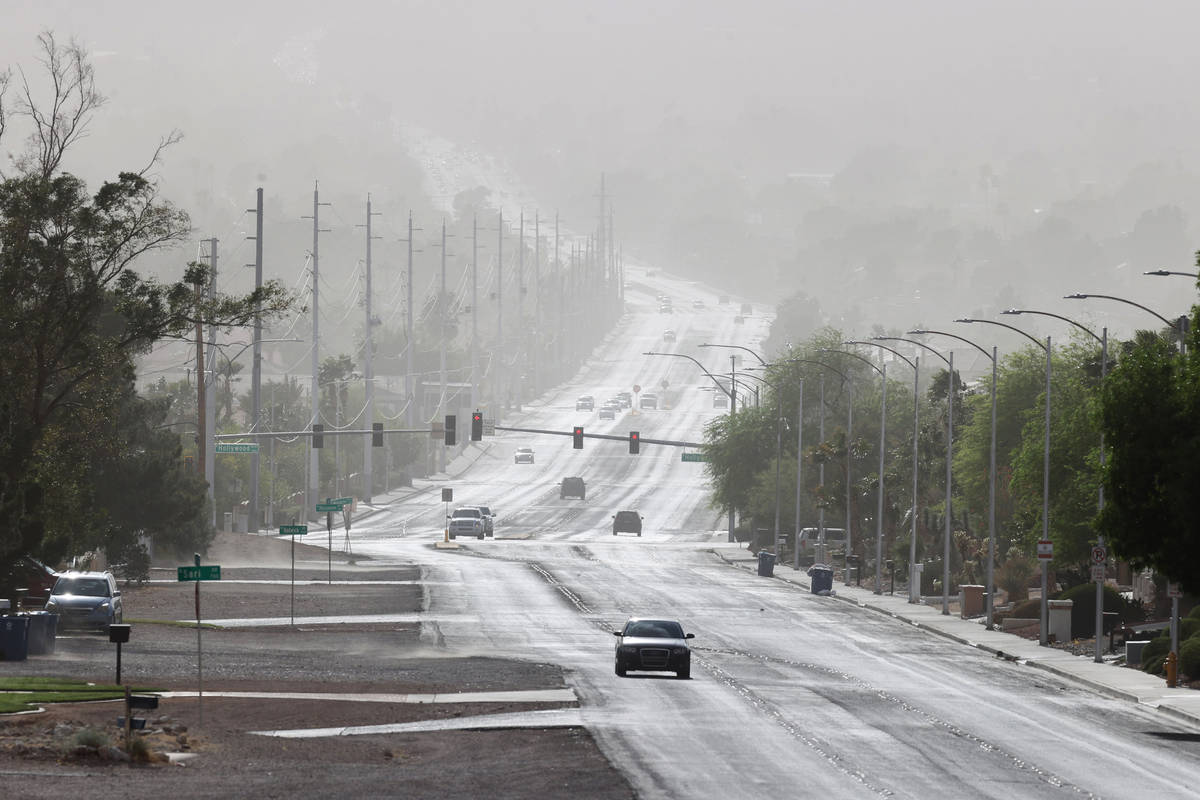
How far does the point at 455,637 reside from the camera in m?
58.2

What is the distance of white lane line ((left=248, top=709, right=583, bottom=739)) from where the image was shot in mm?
34281

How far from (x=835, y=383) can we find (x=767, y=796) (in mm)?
104936

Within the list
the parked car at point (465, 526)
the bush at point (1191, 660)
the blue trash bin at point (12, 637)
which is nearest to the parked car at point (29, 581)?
the blue trash bin at point (12, 637)

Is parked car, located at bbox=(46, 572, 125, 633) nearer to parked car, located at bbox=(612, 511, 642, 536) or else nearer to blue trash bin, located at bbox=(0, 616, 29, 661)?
blue trash bin, located at bbox=(0, 616, 29, 661)

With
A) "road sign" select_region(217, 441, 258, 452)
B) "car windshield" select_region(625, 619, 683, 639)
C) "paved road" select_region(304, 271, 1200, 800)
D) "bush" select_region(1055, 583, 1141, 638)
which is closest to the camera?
"paved road" select_region(304, 271, 1200, 800)

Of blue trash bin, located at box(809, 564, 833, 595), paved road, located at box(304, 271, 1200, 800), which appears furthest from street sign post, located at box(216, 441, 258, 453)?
blue trash bin, located at box(809, 564, 833, 595)

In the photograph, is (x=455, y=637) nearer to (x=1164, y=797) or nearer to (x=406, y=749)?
(x=406, y=749)

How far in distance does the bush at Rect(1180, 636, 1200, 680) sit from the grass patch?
24.9 metres

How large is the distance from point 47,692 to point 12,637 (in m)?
8.28

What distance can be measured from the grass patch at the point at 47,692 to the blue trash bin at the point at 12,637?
214 inches

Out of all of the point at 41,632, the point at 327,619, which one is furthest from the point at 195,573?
the point at 327,619

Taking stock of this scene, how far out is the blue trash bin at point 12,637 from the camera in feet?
149

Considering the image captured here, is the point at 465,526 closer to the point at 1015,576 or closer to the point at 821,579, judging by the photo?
the point at 821,579

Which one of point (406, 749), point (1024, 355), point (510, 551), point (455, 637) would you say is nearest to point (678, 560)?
point (510, 551)
